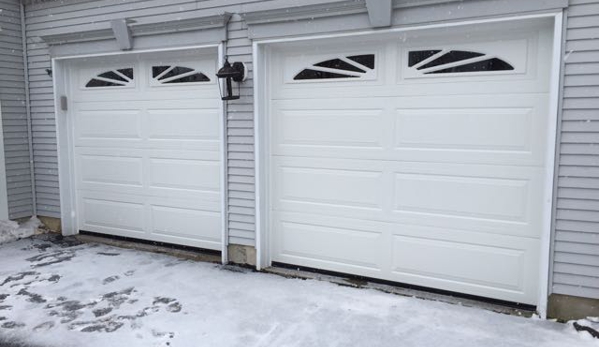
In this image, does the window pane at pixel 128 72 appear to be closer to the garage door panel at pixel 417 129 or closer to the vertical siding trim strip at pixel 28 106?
the vertical siding trim strip at pixel 28 106

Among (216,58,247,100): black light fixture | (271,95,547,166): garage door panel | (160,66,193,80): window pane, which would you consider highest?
(160,66,193,80): window pane

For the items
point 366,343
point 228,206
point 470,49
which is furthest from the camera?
point 228,206

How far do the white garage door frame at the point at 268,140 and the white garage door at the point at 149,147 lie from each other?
58 centimetres

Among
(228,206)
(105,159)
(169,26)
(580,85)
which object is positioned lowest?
(228,206)

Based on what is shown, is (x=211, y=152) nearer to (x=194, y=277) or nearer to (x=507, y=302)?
(x=194, y=277)

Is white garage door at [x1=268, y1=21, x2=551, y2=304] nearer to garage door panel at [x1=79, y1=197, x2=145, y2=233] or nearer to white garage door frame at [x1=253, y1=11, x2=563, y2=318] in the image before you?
white garage door frame at [x1=253, y1=11, x2=563, y2=318]

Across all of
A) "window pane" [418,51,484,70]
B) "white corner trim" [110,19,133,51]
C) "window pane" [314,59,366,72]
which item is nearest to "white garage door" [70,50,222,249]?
"white corner trim" [110,19,133,51]

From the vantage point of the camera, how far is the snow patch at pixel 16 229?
5496 mm

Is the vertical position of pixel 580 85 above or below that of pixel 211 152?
above

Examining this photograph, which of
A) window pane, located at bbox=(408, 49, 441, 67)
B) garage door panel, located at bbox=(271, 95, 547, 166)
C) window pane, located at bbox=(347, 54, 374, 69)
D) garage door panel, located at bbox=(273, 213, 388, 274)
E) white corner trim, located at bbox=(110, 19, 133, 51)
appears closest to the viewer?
garage door panel, located at bbox=(271, 95, 547, 166)

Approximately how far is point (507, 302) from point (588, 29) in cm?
202

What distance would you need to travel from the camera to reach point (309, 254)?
430 cm

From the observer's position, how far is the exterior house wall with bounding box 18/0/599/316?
121 inches

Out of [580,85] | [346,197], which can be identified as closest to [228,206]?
[346,197]
